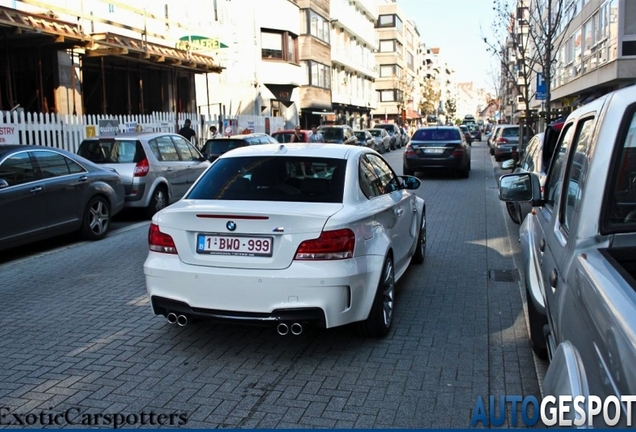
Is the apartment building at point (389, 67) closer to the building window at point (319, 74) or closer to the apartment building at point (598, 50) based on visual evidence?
the building window at point (319, 74)

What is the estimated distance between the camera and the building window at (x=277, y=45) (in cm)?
3697

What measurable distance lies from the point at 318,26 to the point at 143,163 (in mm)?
35584

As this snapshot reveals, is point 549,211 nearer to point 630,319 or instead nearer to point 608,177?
point 608,177

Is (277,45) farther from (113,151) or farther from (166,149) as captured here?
(113,151)

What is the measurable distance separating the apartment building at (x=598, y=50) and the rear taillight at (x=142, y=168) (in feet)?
54.4

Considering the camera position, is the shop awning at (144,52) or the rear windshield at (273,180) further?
the shop awning at (144,52)

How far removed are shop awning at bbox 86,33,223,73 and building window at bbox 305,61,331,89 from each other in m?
17.8

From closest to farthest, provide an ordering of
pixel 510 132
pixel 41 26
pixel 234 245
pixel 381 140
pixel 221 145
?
1. pixel 234 245
2. pixel 221 145
3. pixel 41 26
4. pixel 510 132
5. pixel 381 140

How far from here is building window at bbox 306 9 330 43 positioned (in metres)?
42.6

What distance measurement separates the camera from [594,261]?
2455mm

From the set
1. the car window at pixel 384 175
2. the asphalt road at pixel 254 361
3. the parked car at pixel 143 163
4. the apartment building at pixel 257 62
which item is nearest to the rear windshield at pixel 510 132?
the apartment building at pixel 257 62

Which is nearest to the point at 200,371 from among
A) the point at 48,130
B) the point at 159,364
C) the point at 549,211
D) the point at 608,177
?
the point at 159,364

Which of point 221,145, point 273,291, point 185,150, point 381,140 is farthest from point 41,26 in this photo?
point 381,140

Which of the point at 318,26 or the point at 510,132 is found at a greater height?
the point at 318,26
